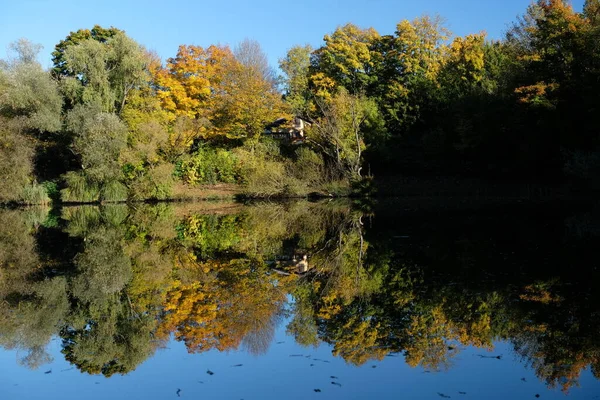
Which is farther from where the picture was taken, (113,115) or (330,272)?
(113,115)

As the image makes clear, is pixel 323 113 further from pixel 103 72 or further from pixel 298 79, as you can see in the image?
pixel 103 72

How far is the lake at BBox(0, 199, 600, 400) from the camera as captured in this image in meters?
6.26

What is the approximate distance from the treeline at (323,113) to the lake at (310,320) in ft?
62.6

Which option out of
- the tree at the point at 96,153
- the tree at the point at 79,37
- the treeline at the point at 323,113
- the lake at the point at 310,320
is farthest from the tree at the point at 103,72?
the lake at the point at 310,320

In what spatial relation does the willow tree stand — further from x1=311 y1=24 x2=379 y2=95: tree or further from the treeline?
x1=311 y1=24 x2=379 y2=95: tree

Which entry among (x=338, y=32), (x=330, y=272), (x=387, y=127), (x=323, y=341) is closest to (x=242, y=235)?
(x=330, y=272)

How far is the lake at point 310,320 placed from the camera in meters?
6.26

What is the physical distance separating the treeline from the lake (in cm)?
1909

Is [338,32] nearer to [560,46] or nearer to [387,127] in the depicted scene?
[387,127]

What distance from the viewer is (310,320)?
8.52 metres

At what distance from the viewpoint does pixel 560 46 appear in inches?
1257

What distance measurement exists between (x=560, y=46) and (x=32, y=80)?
34.6 m

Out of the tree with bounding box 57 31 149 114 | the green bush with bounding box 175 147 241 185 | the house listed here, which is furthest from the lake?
the house

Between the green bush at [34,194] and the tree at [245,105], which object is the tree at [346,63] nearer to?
the tree at [245,105]
